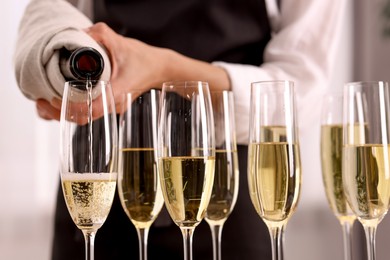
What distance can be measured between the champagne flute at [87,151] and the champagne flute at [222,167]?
0.79 ft

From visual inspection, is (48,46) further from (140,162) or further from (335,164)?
(335,164)

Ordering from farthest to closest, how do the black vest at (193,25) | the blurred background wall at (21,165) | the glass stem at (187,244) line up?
the blurred background wall at (21,165) → the black vest at (193,25) → the glass stem at (187,244)

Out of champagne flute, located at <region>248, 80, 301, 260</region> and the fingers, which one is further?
the fingers

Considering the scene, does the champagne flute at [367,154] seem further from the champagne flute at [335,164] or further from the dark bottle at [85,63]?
the dark bottle at [85,63]

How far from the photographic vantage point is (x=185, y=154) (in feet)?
3.15

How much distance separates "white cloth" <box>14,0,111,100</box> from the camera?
107 cm

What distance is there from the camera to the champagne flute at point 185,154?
961 mm

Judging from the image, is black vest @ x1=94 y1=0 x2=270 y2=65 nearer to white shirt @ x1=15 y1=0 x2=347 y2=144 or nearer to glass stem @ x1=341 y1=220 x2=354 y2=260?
white shirt @ x1=15 y1=0 x2=347 y2=144

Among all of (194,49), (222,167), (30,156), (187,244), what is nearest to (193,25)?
(194,49)

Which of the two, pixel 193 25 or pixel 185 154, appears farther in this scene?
pixel 193 25

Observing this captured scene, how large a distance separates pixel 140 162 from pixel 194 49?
0.58 meters

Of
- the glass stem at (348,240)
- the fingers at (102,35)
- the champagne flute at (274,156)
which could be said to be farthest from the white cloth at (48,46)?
the glass stem at (348,240)

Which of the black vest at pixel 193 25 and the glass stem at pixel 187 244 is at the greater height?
the black vest at pixel 193 25

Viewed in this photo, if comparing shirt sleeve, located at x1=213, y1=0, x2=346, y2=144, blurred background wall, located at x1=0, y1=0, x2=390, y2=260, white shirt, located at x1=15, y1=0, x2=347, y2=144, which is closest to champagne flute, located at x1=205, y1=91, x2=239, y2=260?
white shirt, located at x1=15, y1=0, x2=347, y2=144
